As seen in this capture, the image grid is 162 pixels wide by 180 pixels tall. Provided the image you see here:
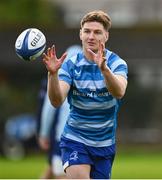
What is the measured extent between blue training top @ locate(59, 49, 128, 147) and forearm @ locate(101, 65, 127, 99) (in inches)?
10.9

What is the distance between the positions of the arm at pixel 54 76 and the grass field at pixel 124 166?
7519mm

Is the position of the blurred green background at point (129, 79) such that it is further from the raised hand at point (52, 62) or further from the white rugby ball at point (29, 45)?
the raised hand at point (52, 62)

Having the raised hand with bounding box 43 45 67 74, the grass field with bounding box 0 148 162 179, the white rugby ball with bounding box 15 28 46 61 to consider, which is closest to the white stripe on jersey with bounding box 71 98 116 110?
the white rugby ball with bounding box 15 28 46 61

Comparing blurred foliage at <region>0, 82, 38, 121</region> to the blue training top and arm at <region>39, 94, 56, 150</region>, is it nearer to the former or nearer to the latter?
arm at <region>39, 94, 56, 150</region>

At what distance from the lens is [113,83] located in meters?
10.0

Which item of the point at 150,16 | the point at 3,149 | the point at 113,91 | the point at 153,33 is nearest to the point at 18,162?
the point at 3,149

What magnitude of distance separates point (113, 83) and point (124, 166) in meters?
10.9

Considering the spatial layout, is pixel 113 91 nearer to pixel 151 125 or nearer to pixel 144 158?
pixel 144 158

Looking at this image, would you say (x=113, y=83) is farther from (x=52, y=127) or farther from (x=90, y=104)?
(x=52, y=127)

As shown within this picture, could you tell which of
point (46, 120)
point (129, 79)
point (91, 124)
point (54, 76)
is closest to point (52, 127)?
point (46, 120)

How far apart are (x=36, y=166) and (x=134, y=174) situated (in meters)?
2.85

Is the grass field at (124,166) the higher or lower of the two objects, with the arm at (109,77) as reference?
lower

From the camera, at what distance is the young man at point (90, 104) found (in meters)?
10.4

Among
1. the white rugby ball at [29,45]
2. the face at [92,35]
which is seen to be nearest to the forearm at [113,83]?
the face at [92,35]
